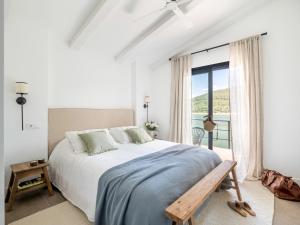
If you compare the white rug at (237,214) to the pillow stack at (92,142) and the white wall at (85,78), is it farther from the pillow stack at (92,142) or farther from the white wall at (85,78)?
the white wall at (85,78)

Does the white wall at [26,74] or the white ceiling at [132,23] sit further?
the white ceiling at [132,23]

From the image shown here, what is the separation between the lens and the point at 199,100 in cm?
391

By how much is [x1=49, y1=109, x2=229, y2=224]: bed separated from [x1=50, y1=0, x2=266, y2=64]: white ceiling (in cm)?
143

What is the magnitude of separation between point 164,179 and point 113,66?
10.1ft

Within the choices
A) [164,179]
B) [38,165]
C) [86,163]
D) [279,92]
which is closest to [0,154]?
[164,179]

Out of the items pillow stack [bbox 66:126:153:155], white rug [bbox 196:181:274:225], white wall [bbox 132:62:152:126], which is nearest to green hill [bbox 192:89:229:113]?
white wall [bbox 132:62:152:126]

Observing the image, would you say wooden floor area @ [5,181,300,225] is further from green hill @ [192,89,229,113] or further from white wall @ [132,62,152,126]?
white wall @ [132,62,152,126]

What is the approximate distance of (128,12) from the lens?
2.68m

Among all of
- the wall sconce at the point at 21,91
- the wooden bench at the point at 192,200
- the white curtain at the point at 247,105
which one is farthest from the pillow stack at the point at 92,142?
the white curtain at the point at 247,105

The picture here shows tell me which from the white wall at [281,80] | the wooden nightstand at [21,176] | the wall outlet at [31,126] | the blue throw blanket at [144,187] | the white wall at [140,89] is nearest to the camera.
Result: the blue throw blanket at [144,187]

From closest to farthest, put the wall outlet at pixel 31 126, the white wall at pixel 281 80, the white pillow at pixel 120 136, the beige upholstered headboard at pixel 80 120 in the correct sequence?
the wall outlet at pixel 31 126
the white wall at pixel 281 80
the beige upholstered headboard at pixel 80 120
the white pillow at pixel 120 136

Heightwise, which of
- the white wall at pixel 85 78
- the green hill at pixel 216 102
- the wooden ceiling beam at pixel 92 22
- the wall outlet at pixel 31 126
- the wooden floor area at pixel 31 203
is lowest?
the wooden floor area at pixel 31 203

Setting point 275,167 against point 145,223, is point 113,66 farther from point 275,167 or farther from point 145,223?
point 275,167

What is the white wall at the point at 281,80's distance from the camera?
270 centimetres
